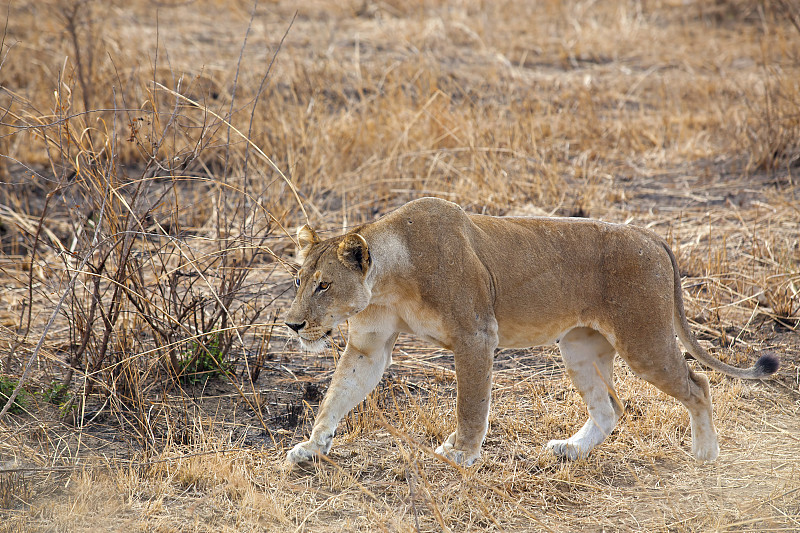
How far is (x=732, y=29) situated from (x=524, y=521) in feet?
39.9

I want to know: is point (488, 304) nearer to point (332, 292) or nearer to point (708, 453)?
point (332, 292)

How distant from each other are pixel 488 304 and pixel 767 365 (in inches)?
60.4

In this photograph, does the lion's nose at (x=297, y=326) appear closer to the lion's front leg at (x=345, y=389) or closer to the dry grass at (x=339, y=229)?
the lion's front leg at (x=345, y=389)

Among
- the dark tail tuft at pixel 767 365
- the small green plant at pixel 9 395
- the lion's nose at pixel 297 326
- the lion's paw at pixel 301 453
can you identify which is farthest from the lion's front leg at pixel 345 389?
the dark tail tuft at pixel 767 365

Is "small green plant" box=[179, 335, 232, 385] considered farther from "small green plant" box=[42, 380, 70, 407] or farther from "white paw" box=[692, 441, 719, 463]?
"white paw" box=[692, 441, 719, 463]

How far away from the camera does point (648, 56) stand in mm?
12336

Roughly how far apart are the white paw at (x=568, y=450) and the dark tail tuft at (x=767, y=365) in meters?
0.97

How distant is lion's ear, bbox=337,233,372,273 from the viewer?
3588mm

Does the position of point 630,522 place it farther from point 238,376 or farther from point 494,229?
point 238,376

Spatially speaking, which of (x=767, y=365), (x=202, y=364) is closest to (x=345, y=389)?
(x=202, y=364)

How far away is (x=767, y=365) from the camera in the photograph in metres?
4.18

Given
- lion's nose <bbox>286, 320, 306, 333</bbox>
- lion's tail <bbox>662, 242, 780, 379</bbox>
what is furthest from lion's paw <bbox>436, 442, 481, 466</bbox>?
lion's tail <bbox>662, 242, 780, 379</bbox>

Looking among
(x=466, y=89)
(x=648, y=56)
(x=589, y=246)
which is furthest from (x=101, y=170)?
(x=648, y=56)

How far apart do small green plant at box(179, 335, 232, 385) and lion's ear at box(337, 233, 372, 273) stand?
4.99ft
